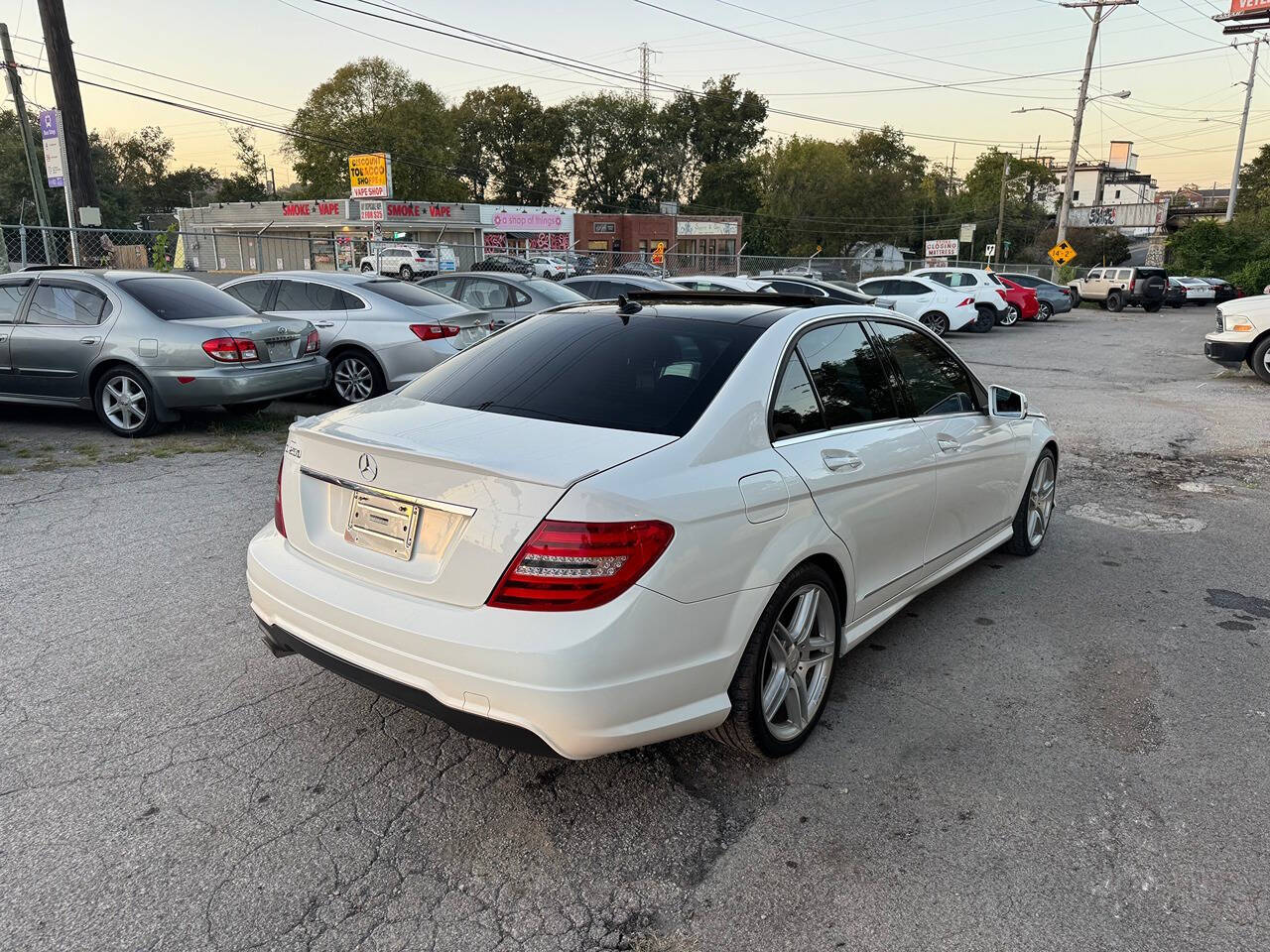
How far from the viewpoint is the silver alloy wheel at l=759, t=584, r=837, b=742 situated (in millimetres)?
3027

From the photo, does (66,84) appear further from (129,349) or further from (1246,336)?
(1246,336)

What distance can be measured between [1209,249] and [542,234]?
41460 mm

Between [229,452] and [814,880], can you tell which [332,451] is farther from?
[229,452]

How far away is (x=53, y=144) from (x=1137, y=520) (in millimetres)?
16044

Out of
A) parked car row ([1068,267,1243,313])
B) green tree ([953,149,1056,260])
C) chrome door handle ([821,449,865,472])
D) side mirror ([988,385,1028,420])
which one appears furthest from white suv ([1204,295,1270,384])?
green tree ([953,149,1056,260])

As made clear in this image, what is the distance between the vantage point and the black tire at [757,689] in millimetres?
2818

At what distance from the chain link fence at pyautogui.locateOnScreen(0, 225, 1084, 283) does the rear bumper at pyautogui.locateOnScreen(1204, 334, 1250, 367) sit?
→ 11534 millimetres

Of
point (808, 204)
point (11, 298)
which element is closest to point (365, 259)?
point (11, 298)

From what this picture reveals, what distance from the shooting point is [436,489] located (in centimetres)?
261

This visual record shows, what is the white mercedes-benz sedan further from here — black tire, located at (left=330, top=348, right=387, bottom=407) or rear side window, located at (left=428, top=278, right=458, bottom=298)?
rear side window, located at (left=428, top=278, right=458, bottom=298)

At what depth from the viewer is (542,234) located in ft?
208

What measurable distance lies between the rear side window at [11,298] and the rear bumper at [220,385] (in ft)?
5.40

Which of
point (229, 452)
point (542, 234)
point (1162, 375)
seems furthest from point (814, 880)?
→ point (542, 234)

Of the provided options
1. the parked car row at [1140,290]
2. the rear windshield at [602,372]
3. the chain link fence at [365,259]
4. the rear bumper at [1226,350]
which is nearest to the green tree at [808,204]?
the chain link fence at [365,259]
